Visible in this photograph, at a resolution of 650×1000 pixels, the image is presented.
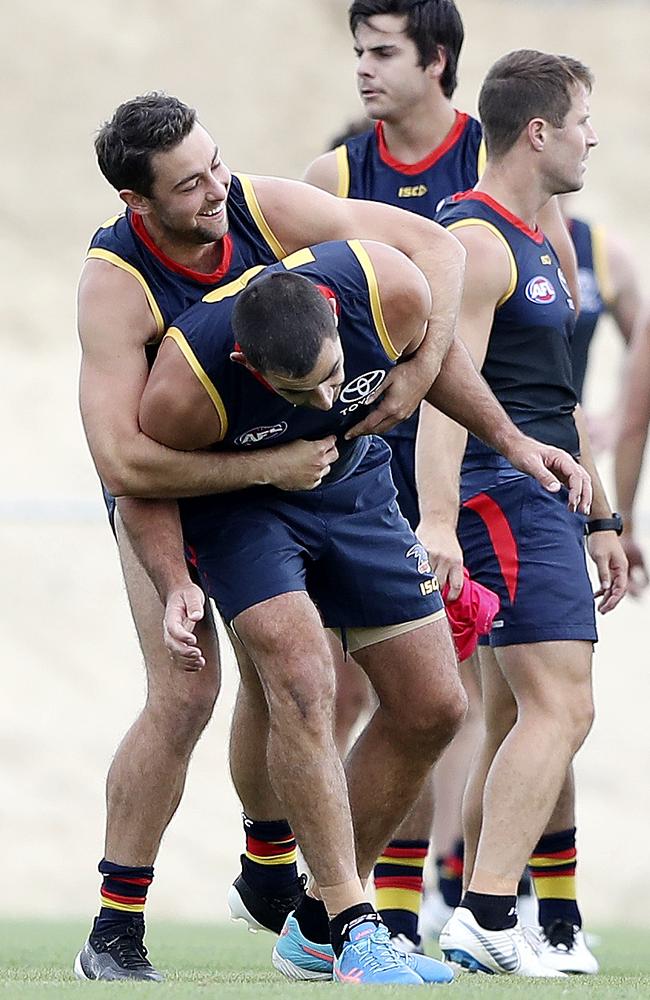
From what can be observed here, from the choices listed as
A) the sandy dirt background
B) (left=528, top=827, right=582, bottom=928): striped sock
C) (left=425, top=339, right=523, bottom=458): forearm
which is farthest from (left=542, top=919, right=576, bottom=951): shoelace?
the sandy dirt background

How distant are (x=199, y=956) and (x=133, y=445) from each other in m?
2.05

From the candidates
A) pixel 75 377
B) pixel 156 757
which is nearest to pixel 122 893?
pixel 156 757

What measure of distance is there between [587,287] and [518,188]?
4.30ft

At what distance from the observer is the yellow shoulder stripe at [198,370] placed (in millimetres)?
3986

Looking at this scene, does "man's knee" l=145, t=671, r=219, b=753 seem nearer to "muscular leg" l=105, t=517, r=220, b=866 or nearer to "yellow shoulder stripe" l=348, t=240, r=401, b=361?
"muscular leg" l=105, t=517, r=220, b=866

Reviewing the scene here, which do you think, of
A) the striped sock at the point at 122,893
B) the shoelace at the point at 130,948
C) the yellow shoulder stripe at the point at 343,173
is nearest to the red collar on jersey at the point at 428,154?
the yellow shoulder stripe at the point at 343,173

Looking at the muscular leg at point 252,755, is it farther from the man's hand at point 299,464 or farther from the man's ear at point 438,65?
the man's ear at point 438,65

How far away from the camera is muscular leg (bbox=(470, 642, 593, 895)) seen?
4730 millimetres

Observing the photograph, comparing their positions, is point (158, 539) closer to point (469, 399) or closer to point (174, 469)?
point (174, 469)

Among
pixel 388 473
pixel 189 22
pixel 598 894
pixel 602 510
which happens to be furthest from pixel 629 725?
pixel 189 22

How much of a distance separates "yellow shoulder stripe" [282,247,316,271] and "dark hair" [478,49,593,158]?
4.06 ft

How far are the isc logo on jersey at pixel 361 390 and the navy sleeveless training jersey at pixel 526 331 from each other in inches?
36.1

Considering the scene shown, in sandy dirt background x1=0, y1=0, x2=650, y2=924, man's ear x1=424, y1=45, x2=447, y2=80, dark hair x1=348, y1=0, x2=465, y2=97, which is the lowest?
sandy dirt background x1=0, y1=0, x2=650, y2=924

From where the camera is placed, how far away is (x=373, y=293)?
4090mm
